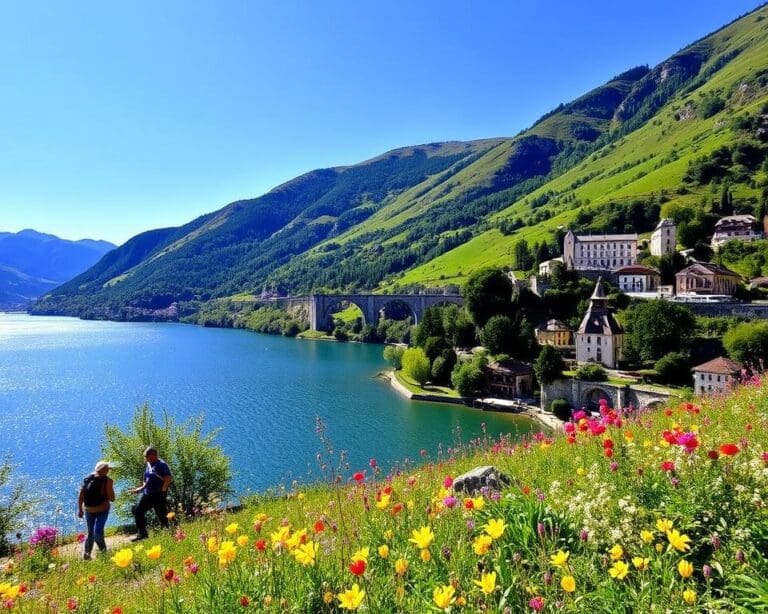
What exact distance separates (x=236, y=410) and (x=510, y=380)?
25953mm

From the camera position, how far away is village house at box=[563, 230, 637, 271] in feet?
259

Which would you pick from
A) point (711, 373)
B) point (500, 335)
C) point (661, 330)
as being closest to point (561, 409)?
point (711, 373)

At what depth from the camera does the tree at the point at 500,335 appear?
5225 cm

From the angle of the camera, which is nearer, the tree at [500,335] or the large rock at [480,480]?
the large rock at [480,480]

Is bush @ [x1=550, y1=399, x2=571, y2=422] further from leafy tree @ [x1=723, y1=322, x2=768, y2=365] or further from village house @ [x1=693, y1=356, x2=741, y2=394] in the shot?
leafy tree @ [x1=723, y1=322, x2=768, y2=365]

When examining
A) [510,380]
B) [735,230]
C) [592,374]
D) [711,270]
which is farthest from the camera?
[735,230]

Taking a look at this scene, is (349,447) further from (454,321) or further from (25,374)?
(25,374)

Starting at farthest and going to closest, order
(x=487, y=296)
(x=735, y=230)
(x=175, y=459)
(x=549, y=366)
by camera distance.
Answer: (x=735, y=230) < (x=487, y=296) < (x=549, y=366) < (x=175, y=459)

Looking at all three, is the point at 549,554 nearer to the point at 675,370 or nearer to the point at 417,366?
the point at 675,370

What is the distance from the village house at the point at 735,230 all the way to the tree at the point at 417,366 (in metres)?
46.8

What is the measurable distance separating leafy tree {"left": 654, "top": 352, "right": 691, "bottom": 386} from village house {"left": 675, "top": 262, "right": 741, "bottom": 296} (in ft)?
59.8

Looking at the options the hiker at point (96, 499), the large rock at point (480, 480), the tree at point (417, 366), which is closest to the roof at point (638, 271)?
the tree at point (417, 366)

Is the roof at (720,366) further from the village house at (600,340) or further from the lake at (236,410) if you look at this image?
the lake at (236,410)

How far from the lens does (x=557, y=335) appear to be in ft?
A: 178
